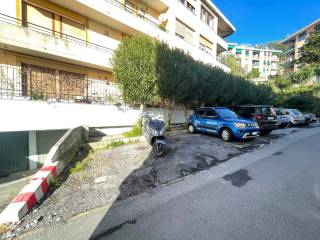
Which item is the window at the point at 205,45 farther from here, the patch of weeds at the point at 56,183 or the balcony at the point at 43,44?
the patch of weeds at the point at 56,183

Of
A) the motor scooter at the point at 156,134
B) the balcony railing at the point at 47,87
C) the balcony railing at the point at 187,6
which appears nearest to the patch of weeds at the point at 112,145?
the motor scooter at the point at 156,134

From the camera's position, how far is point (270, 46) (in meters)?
72.4

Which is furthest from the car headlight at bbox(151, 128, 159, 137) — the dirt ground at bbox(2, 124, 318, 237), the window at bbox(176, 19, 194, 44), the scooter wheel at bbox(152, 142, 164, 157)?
the window at bbox(176, 19, 194, 44)

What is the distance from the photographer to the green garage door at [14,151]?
771 cm

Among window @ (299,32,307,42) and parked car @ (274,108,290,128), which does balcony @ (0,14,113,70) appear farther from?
window @ (299,32,307,42)

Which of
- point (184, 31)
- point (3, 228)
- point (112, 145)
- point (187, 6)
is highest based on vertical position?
point (187, 6)

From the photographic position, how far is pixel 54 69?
1094cm

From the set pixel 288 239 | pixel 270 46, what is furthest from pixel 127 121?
pixel 270 46

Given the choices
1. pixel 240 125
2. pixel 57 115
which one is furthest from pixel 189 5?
pixel 57 115

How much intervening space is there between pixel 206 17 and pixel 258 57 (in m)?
49.4

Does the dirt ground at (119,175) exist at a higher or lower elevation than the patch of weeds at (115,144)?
lower

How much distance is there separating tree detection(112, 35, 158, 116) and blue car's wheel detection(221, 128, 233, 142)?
410 cm

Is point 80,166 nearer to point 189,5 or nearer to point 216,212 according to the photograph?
point 216,212

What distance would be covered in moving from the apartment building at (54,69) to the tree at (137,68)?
3.01 feet
